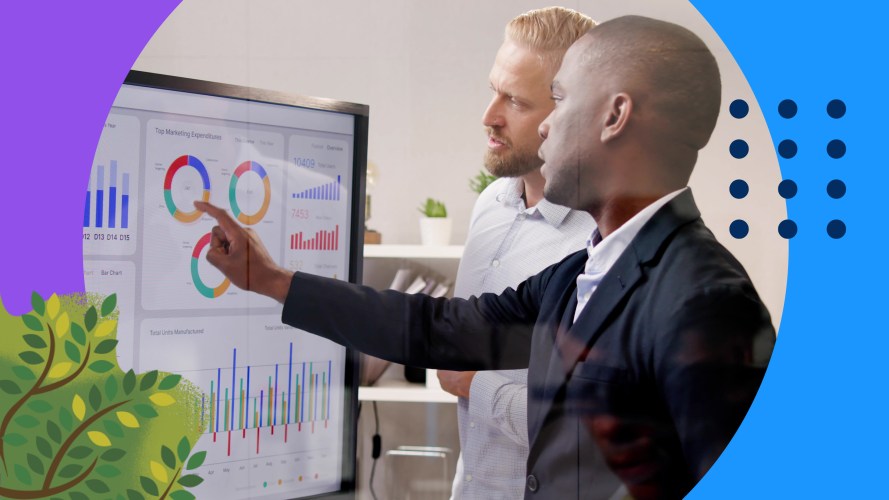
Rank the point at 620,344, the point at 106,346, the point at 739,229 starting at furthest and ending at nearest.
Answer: the point at 106,346 < the point at 739,229 < the point at 620,344

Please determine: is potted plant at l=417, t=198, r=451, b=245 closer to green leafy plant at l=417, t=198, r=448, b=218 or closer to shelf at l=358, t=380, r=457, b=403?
green leafy plant at l=417, t=198, r=448, b=218

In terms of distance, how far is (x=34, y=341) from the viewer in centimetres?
121

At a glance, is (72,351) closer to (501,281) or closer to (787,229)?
(501,281)

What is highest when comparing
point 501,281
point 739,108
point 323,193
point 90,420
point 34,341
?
point 739,108

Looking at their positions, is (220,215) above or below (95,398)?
above

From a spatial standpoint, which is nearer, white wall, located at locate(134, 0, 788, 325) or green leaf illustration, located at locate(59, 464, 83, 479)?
white wall, located at locate(134, 0, 788, 325)

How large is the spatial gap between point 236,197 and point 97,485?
1.44ft

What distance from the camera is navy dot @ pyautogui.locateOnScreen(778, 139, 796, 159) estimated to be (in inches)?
44.0

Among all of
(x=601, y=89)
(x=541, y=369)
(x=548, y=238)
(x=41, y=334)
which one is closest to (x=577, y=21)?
(x=601, y=89)

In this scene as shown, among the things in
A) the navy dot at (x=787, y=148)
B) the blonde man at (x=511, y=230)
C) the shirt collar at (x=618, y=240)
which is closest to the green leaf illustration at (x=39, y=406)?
the blonde man at (x=511, y=230)

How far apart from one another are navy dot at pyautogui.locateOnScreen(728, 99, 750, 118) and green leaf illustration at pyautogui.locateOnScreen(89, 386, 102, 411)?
90 centimetres

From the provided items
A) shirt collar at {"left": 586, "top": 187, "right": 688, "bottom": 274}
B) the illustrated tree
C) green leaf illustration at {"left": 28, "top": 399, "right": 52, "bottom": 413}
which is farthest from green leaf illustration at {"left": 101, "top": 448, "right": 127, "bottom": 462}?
shirt collar at {"left": 586, "top": 187, "right": 688, "bottom": 274}

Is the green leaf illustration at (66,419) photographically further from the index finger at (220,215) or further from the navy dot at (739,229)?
the navy dot at (739,229)

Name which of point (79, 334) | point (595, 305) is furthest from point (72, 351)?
point (595, 305)
